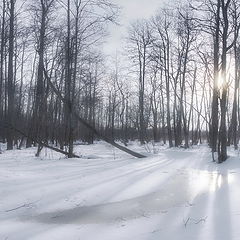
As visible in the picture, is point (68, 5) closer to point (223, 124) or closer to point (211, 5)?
point (211, 5)

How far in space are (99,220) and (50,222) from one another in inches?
29.7

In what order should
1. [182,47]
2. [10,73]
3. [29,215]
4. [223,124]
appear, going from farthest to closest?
[182,47]
[10,73]
[223,124]
[29,215]

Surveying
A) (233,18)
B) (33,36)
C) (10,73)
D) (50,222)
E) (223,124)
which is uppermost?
(33,36)

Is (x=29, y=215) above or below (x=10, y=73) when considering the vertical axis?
below

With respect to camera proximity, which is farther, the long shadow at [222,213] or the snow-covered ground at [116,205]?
the snow-covered ground at [116,205]

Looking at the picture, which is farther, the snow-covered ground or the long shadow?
the snow-covered ground

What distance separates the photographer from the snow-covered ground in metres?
5.51

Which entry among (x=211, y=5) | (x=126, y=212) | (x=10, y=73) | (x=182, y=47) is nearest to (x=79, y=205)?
(x=126, y=212)

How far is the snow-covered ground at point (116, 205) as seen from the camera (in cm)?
551

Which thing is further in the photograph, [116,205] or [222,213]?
[116,205]

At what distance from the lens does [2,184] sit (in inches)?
332

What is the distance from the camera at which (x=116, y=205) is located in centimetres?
742

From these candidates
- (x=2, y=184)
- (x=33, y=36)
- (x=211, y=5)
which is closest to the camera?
(x=2, y=184)

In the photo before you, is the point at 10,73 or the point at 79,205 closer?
the point at 79,205
